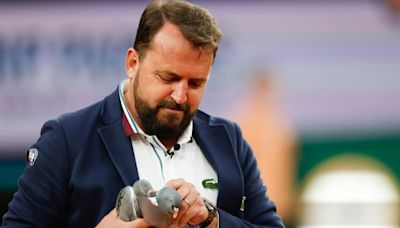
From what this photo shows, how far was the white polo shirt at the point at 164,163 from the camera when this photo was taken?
2.19m

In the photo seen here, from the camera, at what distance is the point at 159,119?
213 centimetres

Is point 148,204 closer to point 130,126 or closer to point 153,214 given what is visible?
point 153,214

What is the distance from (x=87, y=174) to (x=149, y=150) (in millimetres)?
200

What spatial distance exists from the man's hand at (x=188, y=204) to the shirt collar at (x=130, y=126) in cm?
26

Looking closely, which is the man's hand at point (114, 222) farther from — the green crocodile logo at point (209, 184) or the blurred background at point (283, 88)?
the blurred background at point (283, 88)

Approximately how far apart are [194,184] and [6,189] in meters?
2.17

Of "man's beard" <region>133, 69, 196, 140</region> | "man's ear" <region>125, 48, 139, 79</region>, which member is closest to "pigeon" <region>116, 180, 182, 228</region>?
"man's beard" <region>133, 69, 196, 140</region>

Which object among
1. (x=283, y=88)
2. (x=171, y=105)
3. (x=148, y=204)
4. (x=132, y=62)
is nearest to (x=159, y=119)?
(x=171, y=105)

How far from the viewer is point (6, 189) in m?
4.15

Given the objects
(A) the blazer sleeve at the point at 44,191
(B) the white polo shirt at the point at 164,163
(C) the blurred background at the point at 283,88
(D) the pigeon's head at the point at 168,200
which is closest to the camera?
(D) the pigeon's head at the point at 168,200

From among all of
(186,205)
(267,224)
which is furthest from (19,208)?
(267,224)

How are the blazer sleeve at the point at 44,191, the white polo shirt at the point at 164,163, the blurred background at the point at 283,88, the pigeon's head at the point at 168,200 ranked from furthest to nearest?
the blurred background at the point at 283,88 < the white polo shirt at the point at 164,163 < the blazer sleeve at the point at 44,191 < the pigeon's head at the point at 168,200

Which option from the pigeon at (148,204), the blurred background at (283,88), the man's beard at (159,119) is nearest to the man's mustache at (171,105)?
the man's beard at (159,119)

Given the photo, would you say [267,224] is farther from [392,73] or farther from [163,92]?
[392,73]
